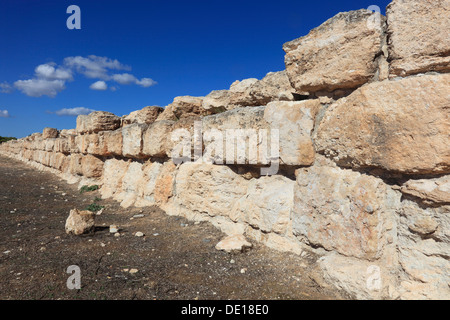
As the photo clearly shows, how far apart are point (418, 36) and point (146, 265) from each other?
2.51m

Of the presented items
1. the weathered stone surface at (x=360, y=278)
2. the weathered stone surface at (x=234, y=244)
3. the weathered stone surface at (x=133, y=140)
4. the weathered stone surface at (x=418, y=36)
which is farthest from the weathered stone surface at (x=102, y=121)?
the weathered stone surface at (x=418, y=36)

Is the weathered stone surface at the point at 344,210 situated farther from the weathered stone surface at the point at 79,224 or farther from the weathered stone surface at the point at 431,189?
the weathered stone surface at the point at 79,224

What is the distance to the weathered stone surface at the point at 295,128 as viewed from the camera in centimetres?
225

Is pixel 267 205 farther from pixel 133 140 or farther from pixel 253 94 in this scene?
pixel 133 140

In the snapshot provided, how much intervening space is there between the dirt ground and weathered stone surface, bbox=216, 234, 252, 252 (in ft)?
0.18

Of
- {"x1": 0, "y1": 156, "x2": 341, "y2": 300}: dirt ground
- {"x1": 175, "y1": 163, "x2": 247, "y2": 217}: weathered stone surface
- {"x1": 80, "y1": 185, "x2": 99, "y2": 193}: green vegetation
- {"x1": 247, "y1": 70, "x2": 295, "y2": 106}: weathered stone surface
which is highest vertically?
{"x1": 247, "y1": 70, "x2": 295, "y2": 106}: weathered stone surface

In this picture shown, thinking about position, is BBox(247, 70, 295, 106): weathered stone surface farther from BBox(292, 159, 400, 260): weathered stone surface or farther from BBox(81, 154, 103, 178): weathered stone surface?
BBox(81, 154, 103, 178): weathered stone surface

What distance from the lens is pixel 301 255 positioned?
2232mm

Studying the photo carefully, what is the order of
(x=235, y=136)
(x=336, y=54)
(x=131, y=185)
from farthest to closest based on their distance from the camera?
1. (x=131, y=185)
2. (x=235, y=136)
3. (x=336, y=54)

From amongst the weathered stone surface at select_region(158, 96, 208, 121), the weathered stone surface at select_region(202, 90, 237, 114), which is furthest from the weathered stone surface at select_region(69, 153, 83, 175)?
the weathered stone surface at select_region(202, 90, 237, 114)

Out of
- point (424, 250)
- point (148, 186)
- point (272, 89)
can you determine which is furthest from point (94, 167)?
point (424, 250)

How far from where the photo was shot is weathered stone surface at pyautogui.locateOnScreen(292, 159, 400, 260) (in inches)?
71.7

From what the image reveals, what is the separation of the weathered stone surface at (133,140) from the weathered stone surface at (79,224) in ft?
5.12

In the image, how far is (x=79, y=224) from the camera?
3006 mm
